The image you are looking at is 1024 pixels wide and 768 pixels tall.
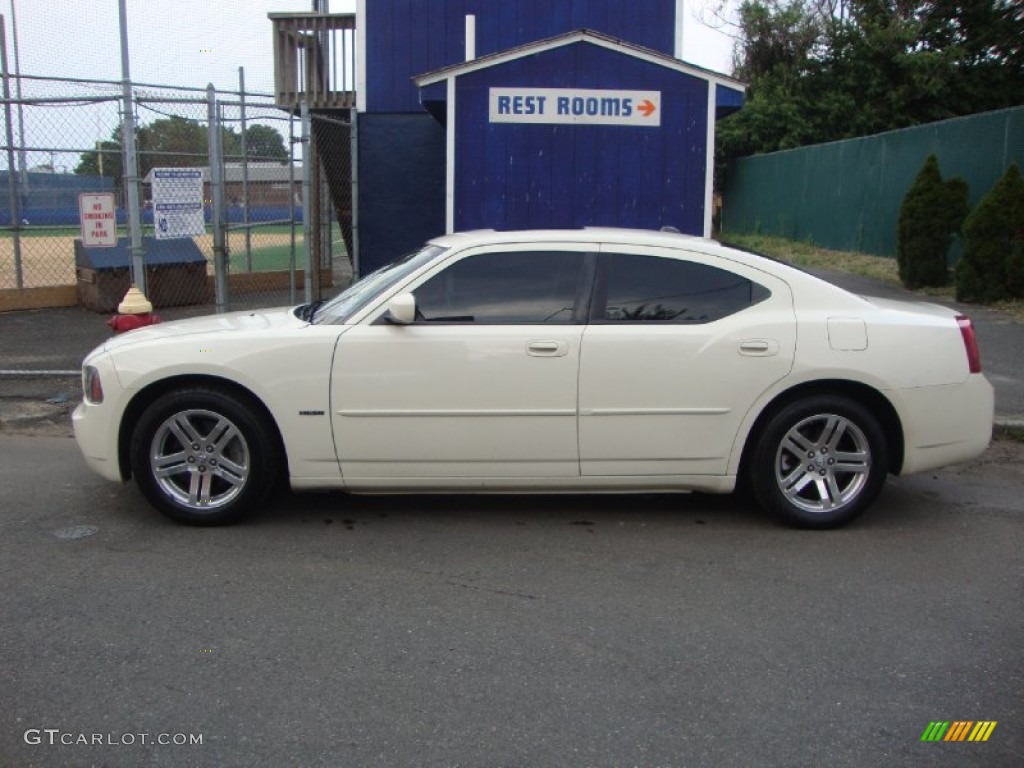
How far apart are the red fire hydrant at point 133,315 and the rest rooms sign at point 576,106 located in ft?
12.7

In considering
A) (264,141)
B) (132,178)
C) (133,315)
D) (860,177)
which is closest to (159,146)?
(264,141)

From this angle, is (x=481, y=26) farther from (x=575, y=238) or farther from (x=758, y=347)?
(x=758, y=347)

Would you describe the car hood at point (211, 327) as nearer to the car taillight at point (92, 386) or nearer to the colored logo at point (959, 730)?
the car taillight at point (92, 386)

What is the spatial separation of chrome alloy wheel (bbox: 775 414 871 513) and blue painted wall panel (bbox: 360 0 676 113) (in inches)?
322

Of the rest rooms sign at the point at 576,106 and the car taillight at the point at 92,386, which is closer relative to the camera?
the car taillight at the point at 92,386

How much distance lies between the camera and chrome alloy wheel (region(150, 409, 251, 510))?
5199 millimetres

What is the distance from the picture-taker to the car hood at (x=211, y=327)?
5.32 m

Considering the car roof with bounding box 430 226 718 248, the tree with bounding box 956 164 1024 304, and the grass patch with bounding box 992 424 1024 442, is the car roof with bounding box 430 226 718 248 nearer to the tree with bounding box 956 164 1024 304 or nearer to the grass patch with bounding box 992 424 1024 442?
the grass patch with bounding box 992 424 1024 442

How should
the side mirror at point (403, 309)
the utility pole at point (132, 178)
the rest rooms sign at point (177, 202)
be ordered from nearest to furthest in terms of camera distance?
the side mirror at point (403, 309) → the utility pole at point (132, 178) → the rest rooms sign at point (177, 202)

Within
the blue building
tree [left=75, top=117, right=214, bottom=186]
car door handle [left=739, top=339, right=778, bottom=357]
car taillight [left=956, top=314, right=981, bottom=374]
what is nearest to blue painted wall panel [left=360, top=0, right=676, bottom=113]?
the blue building

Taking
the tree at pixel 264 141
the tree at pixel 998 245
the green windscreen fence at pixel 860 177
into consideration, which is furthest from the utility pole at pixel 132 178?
the green windscreen fence at pixel 860 177

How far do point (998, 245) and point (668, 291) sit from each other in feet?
31.2

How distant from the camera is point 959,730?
3.34m

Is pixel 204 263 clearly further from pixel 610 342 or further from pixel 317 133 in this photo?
pixel 610 342
